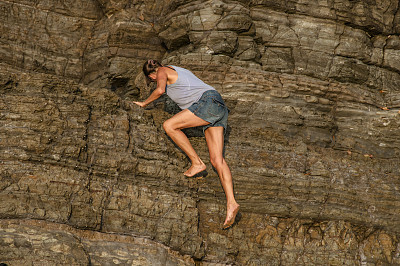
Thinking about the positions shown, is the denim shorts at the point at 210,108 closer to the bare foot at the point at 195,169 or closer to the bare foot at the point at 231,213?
the bare foot at the point at 195,169

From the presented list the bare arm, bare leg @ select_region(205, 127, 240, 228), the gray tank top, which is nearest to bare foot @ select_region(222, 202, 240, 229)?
bare leg @ select_region(205, 127, 240, 228)

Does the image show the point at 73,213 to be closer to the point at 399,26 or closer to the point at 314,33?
the point at 314,33

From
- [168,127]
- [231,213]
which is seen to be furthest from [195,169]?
[231,213]

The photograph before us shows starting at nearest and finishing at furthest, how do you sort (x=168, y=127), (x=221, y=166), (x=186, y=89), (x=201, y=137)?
(x=221, y=166)
(x=168, y=127)
(x=186, y=89)
(x=201, y=137)

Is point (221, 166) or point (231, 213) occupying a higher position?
point (221, 166)

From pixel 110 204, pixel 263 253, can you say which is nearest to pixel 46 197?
pixel 110 204

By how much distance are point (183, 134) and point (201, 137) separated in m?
0.79

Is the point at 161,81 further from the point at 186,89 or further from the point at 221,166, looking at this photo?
the point at 221,166

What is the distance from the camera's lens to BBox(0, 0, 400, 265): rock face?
813cm

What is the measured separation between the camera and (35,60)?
1277 centimetres

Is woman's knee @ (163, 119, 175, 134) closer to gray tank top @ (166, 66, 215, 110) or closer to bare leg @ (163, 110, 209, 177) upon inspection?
bare leg @ (163, 110, 209, 177)

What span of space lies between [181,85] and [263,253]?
340cm

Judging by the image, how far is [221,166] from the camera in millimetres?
8852

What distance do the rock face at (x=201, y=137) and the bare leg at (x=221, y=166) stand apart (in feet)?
1.41
